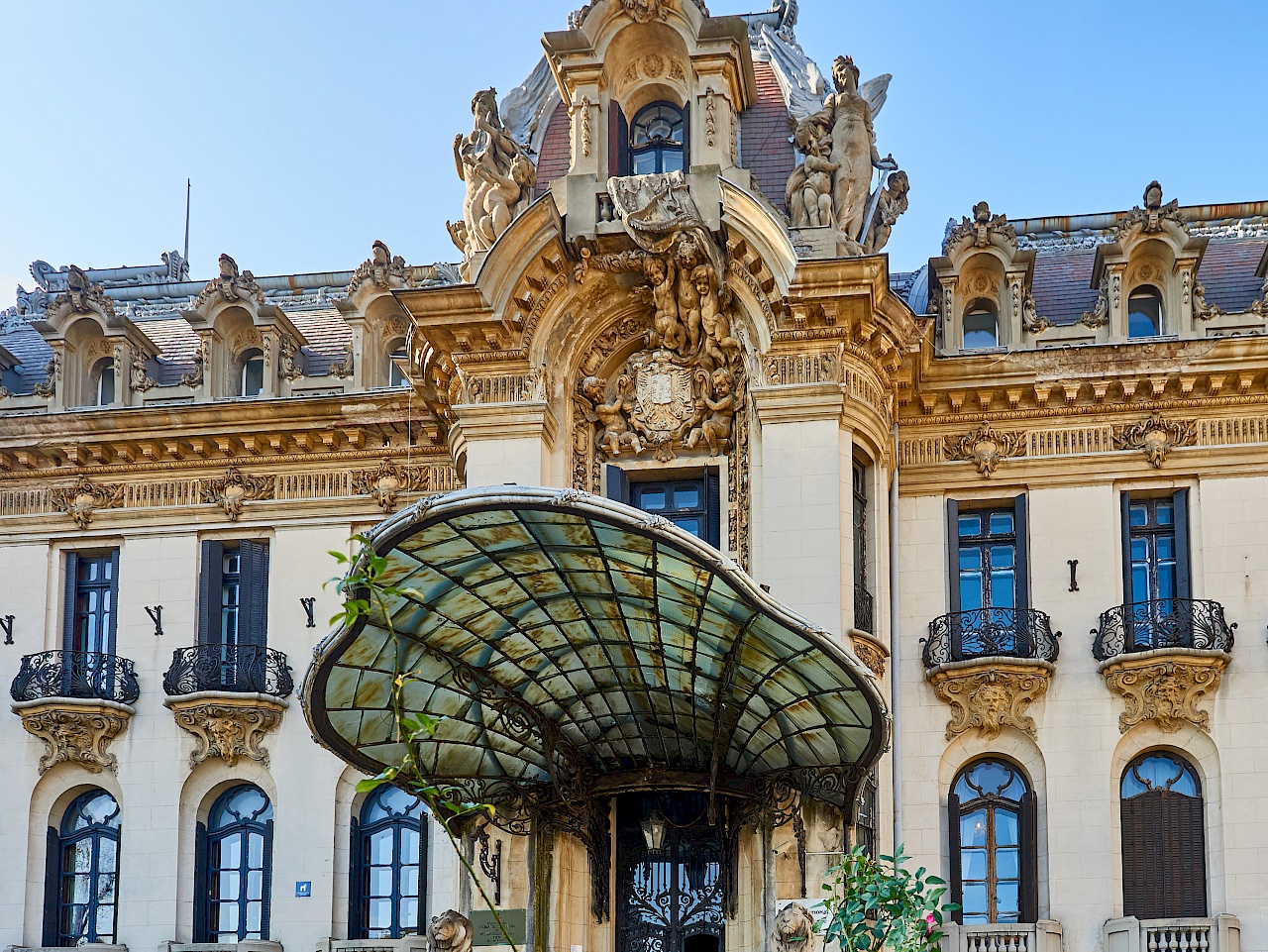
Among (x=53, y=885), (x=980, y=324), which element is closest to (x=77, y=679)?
(x=53, y=885)

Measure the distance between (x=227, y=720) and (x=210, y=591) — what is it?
2223 mm

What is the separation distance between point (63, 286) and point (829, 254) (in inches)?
711

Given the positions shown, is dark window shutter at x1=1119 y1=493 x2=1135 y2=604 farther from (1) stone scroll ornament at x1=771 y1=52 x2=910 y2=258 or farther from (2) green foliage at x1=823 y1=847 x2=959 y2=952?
(2) green foliage at x1=823 y1=847 x2=959 y2=952

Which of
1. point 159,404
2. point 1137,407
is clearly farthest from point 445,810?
point 1137,407

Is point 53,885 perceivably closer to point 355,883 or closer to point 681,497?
point 355,883

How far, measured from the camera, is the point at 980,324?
3014cm

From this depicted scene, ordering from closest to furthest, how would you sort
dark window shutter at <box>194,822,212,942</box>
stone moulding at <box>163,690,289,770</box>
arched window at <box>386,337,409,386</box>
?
dark window shutter at <box>194,822,212,942</box> → stone moulding at <box>163,690,289,770</box> → arched window at <box>386,337,409,386</box>

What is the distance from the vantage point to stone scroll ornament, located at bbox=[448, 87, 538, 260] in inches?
1109

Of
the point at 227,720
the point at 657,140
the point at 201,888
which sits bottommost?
the point at 201,888

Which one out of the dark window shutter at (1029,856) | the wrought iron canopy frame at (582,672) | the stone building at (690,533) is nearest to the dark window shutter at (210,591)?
the stone building at (690,533)

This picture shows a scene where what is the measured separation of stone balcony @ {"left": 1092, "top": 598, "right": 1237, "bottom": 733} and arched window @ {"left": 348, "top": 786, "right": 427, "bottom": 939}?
1015 cm

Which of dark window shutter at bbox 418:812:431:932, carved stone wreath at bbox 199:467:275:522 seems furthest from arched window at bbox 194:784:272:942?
carved stone wreath at bbox 199:467:275:522

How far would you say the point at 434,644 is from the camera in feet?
77.9

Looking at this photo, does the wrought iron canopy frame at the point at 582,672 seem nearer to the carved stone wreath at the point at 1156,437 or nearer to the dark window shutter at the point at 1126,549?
the dark window shutter at the point at 1126,549
